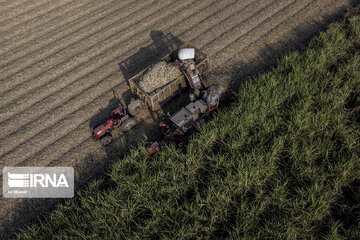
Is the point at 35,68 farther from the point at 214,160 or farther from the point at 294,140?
the point at 294,140

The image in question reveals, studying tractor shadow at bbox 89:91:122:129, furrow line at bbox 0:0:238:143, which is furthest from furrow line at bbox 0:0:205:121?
tractor shadow at bbox 89:91:122:129

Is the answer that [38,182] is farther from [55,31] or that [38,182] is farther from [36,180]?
[55,31]

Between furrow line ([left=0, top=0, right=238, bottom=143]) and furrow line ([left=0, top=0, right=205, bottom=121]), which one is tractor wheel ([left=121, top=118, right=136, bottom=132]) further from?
furrow line ([left=0, top=0, right=205, bottom=121])

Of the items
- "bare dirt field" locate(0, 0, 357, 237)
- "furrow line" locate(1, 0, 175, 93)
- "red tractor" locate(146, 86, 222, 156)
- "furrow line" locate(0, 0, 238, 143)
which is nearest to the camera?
"red tractor" locate(146, 86, 222, 156)

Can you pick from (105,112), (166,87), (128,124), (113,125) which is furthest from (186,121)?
(105,112)

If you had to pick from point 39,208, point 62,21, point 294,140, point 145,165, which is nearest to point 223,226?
point 145,165
